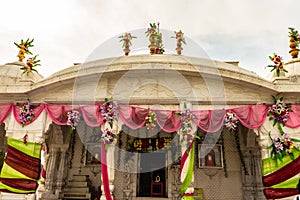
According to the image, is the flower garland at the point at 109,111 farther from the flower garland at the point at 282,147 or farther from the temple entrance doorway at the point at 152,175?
the flower garland at the point at 282,147

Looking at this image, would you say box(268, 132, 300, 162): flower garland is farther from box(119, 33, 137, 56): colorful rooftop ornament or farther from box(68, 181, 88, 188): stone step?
box(119, 33, 137, 56): colorful rooftop ornament

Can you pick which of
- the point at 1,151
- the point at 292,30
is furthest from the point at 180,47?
the point at 1,151

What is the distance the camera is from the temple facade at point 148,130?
9852 millimetres

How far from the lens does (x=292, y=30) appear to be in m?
12.3

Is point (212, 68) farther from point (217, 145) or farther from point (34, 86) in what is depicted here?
point (34, 86)

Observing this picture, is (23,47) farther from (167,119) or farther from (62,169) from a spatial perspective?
(167,119)

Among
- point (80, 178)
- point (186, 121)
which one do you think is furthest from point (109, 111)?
point (80, 178)

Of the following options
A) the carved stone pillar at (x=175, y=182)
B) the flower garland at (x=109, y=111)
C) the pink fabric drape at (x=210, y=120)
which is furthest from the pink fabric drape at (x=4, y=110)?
the carved stone pillar at (x=175, y=182)

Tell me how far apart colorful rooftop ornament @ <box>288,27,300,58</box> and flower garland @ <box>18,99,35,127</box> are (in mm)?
13683

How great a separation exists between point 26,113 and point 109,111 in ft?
12.6

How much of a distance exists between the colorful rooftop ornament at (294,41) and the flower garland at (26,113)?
13.7 metres

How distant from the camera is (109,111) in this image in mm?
9469

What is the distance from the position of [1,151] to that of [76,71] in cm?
660

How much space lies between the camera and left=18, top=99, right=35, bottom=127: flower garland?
32.7 ft
